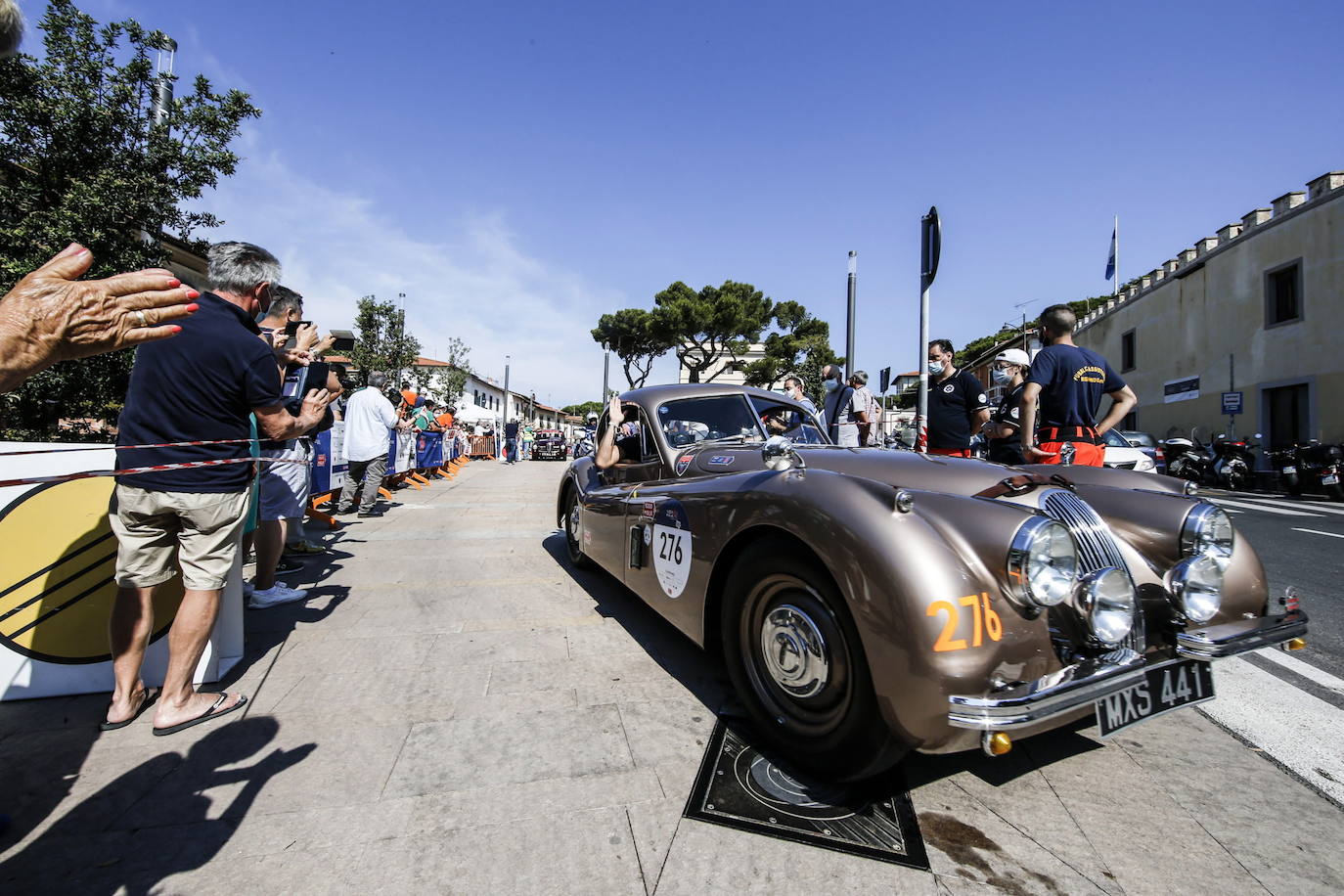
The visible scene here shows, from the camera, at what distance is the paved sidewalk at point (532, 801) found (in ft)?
4.88

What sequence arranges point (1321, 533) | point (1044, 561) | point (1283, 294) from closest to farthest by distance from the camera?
point (1044, 561) → point (1321, 533) → point (1283, 294)

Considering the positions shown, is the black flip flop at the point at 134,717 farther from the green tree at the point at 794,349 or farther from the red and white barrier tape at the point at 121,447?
the green tree at the point at 794,349

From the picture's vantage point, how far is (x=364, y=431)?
22.4ft

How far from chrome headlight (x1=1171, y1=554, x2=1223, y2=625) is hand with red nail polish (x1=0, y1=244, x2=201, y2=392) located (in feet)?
Result: 9.67

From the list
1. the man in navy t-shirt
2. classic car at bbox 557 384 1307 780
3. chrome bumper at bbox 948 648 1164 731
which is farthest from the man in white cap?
chrome bumper at bbox 948 648 1164 731

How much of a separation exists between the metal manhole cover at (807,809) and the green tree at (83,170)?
8666mm

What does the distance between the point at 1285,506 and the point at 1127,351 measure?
765 inches

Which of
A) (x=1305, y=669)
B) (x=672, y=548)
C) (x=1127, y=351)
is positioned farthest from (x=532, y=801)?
(x=1127, y=351)

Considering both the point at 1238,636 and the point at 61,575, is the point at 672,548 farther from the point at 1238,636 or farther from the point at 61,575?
the point at 61,575

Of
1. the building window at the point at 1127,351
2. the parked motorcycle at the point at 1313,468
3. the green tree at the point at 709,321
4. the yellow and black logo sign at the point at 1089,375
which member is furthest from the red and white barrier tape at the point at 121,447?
the building window at the point at 1127,351

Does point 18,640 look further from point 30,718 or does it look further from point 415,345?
point 415,345

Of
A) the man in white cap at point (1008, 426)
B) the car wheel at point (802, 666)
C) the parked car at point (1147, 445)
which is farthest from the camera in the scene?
the parked car at point (1147, 445)

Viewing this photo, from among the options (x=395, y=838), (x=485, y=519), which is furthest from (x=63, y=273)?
(x=485, y=519)

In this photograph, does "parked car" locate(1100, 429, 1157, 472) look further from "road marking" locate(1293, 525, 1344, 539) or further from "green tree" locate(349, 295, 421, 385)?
"green tree" locate(349, 295, 421, 385)
